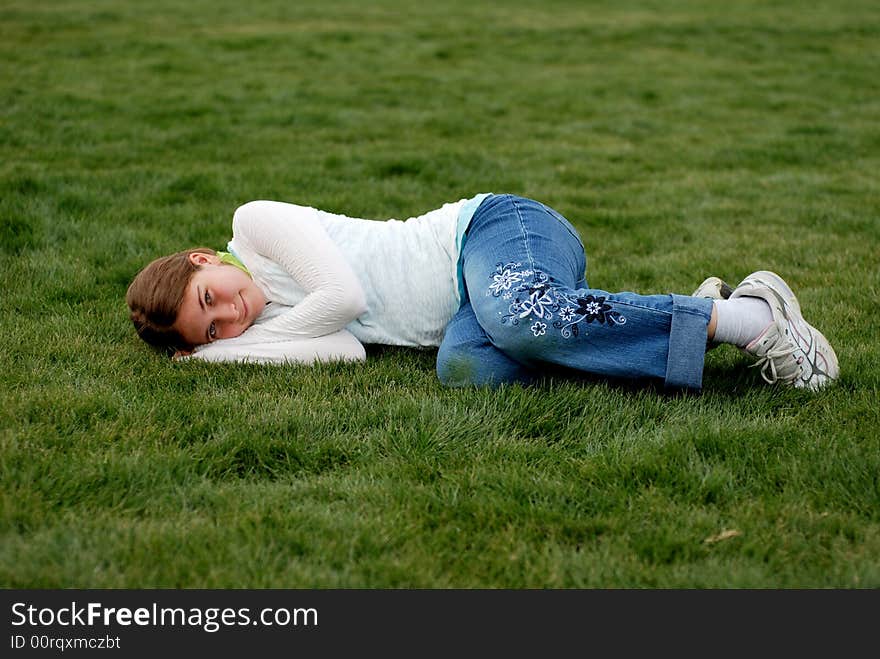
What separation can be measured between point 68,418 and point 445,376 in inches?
52.1

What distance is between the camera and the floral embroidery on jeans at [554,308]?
3.12 metres

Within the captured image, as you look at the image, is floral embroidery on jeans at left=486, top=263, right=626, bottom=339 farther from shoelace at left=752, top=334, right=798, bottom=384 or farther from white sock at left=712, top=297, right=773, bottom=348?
shoelace at left=752, top=334, right=798, bottom=384

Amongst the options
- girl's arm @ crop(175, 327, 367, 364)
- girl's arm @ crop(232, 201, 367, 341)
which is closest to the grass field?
girl's arm @ crop(175, 327, 367, 364)

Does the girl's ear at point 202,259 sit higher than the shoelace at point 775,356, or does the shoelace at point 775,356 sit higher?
the girl's ear at point 202,259

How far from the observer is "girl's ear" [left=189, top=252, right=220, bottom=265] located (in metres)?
3.53

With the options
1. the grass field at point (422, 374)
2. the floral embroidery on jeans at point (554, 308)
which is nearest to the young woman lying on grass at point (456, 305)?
the floral embroidery on jeans at point (554, 308)

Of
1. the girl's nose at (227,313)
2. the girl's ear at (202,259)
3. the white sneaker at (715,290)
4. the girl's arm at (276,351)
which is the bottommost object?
the girl's arm at (276,351)

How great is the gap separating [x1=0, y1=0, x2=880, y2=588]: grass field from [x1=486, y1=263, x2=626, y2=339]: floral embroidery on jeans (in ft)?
0.90

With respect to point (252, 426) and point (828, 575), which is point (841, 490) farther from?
point (252, 426)

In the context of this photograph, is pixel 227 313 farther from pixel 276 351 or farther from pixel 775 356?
pixel 775 356

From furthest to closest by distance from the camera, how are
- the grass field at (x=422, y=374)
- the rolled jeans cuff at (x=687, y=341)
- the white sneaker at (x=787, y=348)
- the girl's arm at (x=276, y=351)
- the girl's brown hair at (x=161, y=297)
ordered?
the girl's arm at (x=276, y=351) → the girl's brown hair at (x=161, y=297) → the white sneaker at (x=787, y=348) → the rolled jeans cuff at (x=687, y=341) → the grass field at (x=422, y=374)

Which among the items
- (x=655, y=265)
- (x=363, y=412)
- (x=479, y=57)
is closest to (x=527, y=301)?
(x=363, y=412)

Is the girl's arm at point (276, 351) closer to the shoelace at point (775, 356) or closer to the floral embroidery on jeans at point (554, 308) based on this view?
the floral embroidery on jeans at point (554, 308)

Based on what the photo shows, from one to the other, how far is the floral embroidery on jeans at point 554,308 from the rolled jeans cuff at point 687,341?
0.62 feet
